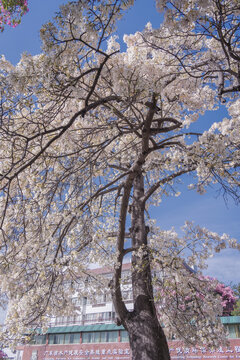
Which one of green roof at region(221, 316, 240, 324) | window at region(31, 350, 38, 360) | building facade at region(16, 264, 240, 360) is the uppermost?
green roof at region(221, 316, 240, 324)

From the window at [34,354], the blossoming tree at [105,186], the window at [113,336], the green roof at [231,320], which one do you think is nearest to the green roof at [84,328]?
the window at [113,336]

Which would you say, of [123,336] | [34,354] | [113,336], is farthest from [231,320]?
[34,354]

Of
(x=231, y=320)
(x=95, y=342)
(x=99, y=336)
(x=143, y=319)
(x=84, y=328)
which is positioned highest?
(x=231, y=320)

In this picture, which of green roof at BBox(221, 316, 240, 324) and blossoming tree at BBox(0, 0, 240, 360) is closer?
blossoming tree at BBox(0, 0, 240, 360)

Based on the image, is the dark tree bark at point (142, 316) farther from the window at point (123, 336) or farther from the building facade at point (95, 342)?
the window at point (123, 336)

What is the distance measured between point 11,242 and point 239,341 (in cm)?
1268

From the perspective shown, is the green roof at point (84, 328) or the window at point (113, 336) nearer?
the window at point (113, 336)

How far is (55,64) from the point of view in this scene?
3648 mm

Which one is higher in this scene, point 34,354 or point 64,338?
point 64,338

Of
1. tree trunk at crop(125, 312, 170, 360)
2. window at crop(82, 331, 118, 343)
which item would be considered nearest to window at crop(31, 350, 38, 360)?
→ window at crop(82, 331, 118, 343)

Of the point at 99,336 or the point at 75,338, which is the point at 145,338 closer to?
the point at 99,336

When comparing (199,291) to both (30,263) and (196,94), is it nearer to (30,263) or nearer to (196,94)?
(30,263)

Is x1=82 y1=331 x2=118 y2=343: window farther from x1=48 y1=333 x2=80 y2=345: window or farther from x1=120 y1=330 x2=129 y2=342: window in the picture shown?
x1=48 y1=333 x2=80 y2=345: window

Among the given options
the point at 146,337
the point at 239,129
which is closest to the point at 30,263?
the point at 146,337
